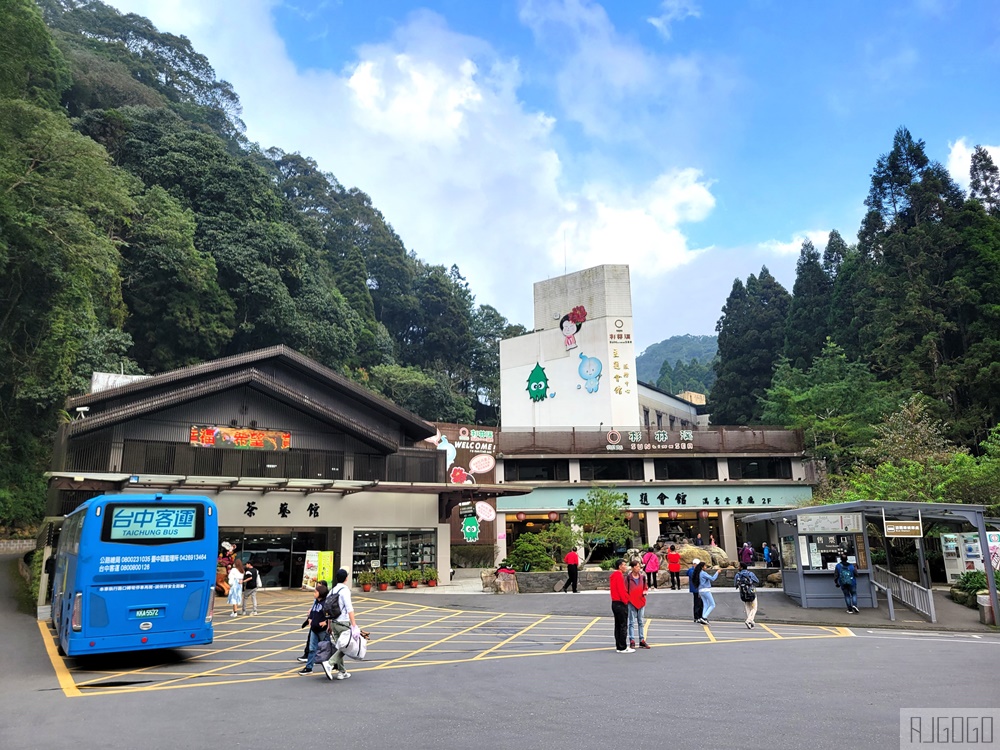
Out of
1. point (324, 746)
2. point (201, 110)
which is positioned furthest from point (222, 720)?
point (201, 110)

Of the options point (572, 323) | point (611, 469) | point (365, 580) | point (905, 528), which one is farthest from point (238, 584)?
point (572, 323)

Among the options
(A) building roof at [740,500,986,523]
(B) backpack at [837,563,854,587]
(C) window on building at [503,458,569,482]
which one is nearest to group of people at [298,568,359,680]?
(A) building roof at [740,500,986,523]

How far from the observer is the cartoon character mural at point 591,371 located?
4347 centimetres

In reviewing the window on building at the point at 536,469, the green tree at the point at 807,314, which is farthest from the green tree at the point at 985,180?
the window on building at the point at 536,469

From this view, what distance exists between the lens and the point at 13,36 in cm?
3050

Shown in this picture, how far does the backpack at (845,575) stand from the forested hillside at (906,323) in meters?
22.7

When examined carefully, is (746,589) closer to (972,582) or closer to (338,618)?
(972,582)

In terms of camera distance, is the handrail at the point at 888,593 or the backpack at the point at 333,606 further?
the handrail at the point at 888,593

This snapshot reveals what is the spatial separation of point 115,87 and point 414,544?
165ft

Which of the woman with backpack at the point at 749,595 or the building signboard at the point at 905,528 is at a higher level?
the building signboard at the point at 905,528

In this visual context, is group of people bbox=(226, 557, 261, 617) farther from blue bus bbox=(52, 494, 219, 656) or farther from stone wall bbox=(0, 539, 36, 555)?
stone wall bbox=(0, 539, 36, 555)

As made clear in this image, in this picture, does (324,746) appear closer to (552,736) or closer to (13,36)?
(552,736)

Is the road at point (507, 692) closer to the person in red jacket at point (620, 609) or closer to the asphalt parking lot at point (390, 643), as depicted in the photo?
the asphalt parking lot at point (390, 643)

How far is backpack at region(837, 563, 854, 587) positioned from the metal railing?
0.79 m
